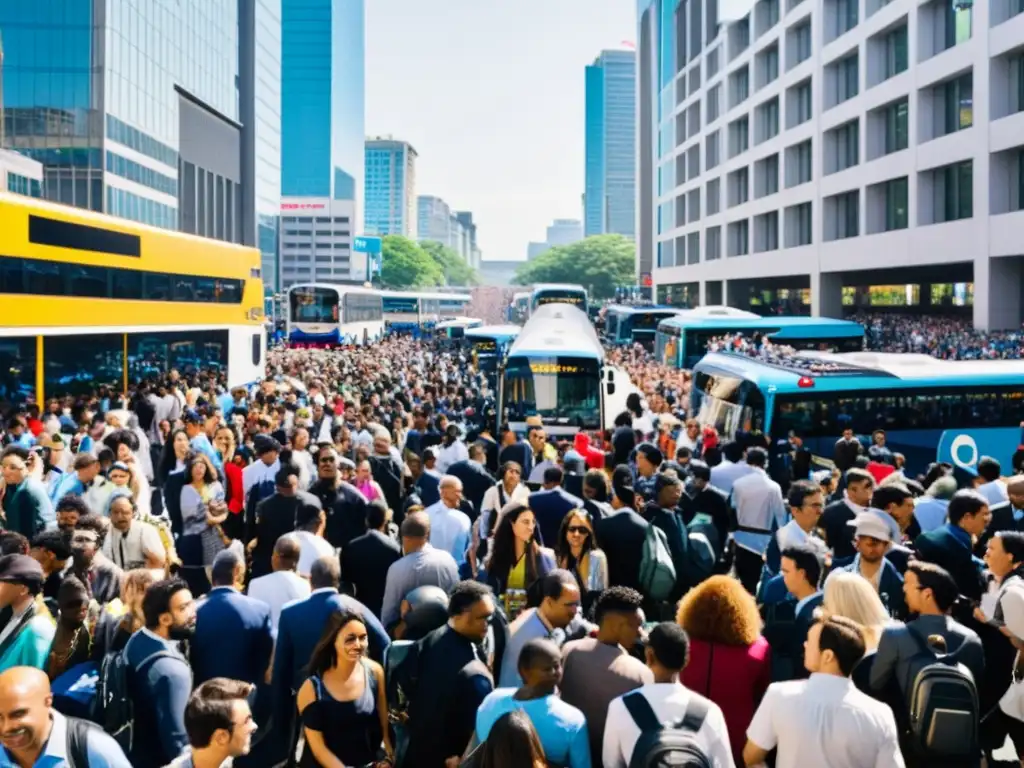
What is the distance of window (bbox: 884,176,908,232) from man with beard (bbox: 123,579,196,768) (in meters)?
52.4

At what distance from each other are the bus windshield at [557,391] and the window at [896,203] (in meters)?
35.2

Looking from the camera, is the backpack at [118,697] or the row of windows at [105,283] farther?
the row of windows at [105,283]

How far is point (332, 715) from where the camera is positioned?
5555mm

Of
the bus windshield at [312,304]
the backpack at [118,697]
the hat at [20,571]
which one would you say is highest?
the bus windshield at [312,304]

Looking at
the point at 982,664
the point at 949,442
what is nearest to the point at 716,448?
the point at 949,442

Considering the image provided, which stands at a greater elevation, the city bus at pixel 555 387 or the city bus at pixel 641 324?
the city bus at pixel 641 324

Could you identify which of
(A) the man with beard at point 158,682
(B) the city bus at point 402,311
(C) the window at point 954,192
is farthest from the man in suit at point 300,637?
(B) the city bus at point 402,311

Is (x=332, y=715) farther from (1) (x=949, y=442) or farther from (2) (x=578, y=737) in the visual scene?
(1) (x=949, y=442)

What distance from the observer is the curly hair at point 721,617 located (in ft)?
19.1

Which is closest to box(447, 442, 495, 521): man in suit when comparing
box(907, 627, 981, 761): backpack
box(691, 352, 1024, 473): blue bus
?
box(907, 627, 981, 761): backpack

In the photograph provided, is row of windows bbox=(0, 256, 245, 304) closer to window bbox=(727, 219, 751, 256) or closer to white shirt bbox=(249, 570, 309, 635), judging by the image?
white shirt bbox=(249, 570, 309, 635)

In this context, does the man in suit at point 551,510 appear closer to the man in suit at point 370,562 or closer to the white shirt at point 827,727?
the man in suit at point 370,562

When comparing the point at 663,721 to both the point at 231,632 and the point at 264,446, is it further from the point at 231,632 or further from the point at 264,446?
the point at 264,446

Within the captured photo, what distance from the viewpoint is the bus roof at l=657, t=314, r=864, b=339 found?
152 feet
